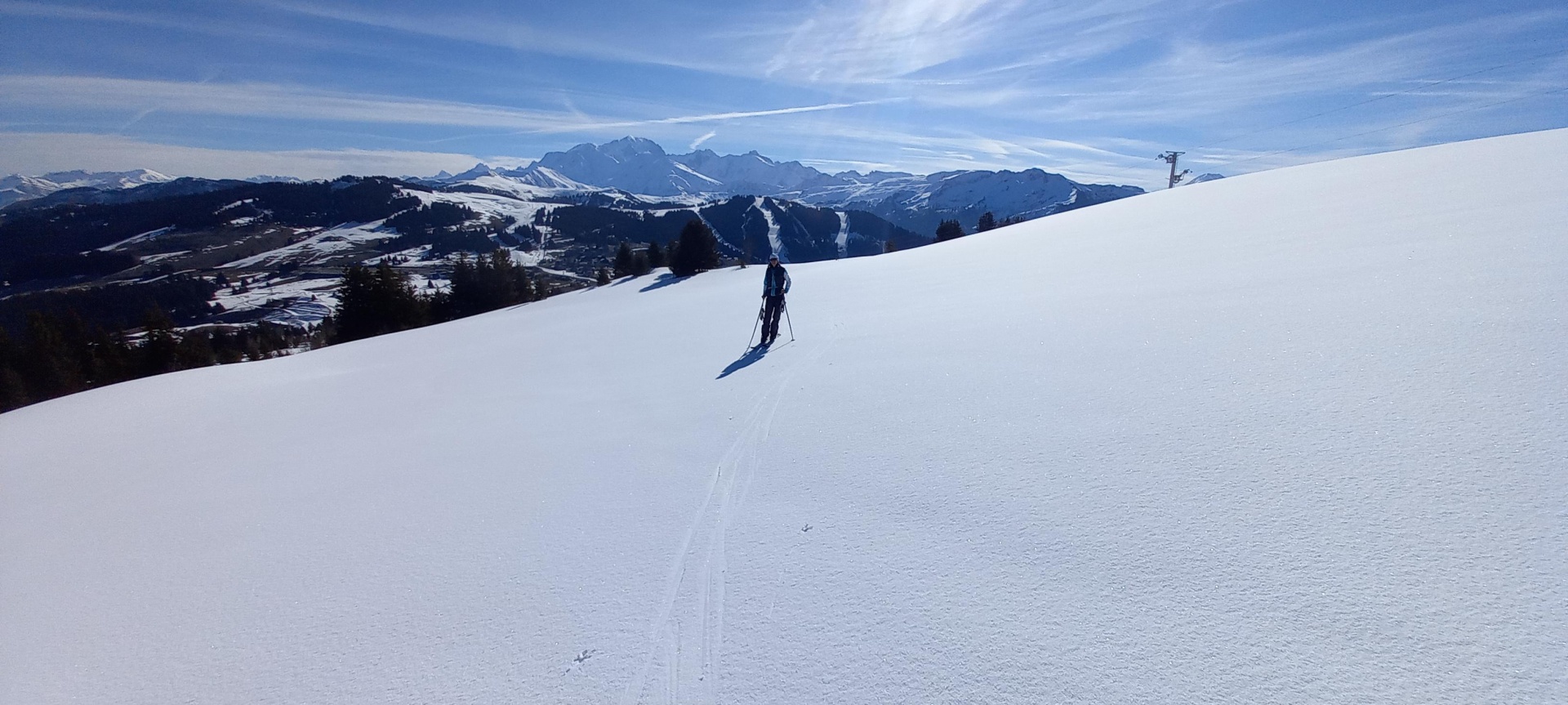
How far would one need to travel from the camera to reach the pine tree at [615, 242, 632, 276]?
2137 inches

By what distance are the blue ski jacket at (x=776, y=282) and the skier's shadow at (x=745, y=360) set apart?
119cm

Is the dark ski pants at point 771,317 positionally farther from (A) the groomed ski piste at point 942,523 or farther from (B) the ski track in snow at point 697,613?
(B) the ski track in snow at point 697,613

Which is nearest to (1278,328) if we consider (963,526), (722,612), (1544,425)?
(1544,425)

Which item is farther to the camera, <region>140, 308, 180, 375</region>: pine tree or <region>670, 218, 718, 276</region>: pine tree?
<region>670, 218, 718, 276</region>: pine tree

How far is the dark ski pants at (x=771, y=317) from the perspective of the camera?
39.2 ft

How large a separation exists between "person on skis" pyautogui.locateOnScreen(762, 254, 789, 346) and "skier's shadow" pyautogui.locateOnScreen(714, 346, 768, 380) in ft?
1.50

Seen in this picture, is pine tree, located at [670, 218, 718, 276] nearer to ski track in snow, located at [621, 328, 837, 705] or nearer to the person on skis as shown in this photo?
the person on skis

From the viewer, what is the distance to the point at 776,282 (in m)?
11.9

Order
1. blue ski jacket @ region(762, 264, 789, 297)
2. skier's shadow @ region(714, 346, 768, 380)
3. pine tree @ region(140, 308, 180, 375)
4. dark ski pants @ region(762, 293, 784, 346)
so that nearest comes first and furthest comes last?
skier's shadow @ region(714, 346, 768, 380) < blue ski jacket @ region(762, 264, 789, 297) < dark ski pants @ region(762, 293, 784, 346) < pine tree @ region(140, 308, 180, 375)

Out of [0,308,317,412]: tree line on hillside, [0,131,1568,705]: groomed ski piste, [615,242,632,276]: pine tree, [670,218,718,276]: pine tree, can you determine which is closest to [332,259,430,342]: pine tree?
[0,308,317,412]: tree line on hillside

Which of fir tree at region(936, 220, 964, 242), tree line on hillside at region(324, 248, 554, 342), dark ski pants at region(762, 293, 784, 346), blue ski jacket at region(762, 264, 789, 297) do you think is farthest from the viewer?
fir tree at region(936, 220, 964, 242)

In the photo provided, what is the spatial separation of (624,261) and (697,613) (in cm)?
5531

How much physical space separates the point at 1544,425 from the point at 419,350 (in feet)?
71.4

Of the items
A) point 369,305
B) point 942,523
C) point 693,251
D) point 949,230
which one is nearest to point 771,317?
point 942,523
